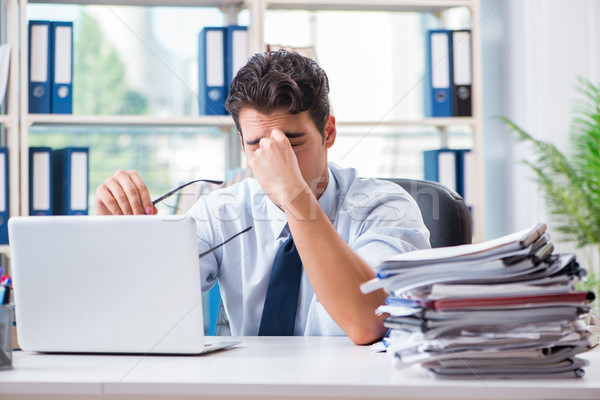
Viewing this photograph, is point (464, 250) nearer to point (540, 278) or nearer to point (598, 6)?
point (540, 278)

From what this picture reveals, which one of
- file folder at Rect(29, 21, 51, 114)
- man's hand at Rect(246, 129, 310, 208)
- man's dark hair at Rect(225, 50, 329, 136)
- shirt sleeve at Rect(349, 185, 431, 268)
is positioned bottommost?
shirt sleeve at Rect(349, 185, 431, 268)

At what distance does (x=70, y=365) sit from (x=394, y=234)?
2.17ft

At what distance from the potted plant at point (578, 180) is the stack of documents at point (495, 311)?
1904mm

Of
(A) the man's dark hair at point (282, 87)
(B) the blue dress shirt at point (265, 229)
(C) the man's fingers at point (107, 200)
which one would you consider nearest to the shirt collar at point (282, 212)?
(B) the blue dress shirt at point (265, 229)

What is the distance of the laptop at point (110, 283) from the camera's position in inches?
34.1

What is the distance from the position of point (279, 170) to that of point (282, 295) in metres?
0.28

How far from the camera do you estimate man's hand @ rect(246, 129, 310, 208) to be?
1.16 meters

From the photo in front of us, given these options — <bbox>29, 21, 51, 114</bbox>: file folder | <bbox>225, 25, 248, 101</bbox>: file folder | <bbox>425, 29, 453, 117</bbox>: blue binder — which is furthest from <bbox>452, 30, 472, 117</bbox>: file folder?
<bbox>29, 21, 51, 114</bbox>: file folder

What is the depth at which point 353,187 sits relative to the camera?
1479 millimetres

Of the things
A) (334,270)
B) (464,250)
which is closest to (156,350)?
(334,270)

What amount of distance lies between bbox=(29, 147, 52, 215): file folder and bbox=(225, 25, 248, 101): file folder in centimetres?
72

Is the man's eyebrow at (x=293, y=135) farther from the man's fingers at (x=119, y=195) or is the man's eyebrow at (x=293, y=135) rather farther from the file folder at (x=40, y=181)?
the file folder at (x=40, y=181)

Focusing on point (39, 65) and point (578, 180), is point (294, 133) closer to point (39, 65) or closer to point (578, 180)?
point (39, 65)

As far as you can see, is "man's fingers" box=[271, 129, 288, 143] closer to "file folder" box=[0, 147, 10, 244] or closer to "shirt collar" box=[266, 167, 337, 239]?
"shirt collar" box=[266, 167, 337, 239]
